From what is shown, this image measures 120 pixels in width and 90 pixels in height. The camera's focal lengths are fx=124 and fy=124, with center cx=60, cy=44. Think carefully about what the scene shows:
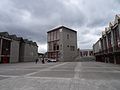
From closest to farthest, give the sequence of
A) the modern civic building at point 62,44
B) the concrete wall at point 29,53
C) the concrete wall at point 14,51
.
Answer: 1. the concrete wall at point 14,51
2. the concrete wall at point 29,53
3. the modern civic building at point 62,44

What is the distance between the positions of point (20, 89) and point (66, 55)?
49.8m

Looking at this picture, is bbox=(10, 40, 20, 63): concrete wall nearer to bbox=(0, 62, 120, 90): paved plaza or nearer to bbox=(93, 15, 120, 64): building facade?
bbox=(93, 15, 120, 64): building facade

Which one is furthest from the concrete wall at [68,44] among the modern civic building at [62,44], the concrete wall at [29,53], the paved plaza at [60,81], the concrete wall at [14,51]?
the paved plaza at [60,81]

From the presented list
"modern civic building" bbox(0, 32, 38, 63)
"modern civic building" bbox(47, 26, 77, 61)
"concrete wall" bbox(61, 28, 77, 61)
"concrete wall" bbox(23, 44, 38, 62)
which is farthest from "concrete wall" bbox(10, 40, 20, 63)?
"concrete wall" bbox(61, 28, 77, 61)

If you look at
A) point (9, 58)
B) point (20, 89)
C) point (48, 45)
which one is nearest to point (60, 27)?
point (48, 45)

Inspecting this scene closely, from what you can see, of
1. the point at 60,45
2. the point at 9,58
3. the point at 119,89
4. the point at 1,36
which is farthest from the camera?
the point at 60,45

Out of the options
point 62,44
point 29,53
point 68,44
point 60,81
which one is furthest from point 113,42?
point 29,53

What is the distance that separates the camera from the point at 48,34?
63.7m

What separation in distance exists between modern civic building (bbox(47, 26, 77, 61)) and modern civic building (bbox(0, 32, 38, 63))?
926 cm

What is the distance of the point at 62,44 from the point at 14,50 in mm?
20905

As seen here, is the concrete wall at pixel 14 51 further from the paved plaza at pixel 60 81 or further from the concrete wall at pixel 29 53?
the paved plaza at pixel 60 81

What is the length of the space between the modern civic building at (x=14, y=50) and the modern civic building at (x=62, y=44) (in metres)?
9.26

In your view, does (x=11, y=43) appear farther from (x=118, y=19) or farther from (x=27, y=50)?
(x=118, y=19)

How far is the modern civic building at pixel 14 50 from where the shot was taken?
119 ft
